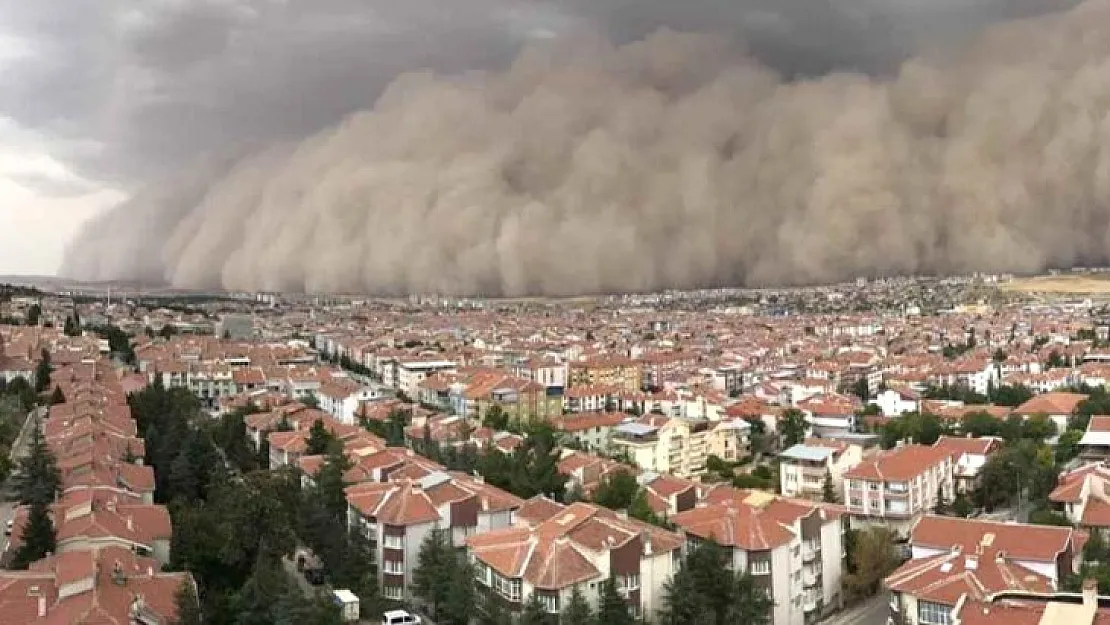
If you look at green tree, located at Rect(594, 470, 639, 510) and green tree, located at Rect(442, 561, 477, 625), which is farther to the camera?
green tree, located at Rect(594, 470, 639, 510)

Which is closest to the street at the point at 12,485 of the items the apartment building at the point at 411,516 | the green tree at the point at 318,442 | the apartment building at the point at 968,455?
the apartment building at the point at 411,516

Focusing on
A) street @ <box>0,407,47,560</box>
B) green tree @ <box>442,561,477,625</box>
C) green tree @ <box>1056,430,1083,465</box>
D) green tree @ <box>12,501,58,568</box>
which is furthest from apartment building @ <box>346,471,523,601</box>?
green tree @ <box>1056,430,1083,465</box>

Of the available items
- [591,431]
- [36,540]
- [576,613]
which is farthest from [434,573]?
[591,431]

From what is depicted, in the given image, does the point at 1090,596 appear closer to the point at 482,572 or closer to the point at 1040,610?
the point at 1040,610

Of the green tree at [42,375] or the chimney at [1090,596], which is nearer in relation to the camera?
the chimney at [1090,596]

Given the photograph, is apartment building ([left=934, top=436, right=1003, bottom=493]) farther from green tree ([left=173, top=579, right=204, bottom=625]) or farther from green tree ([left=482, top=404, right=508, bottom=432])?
green tree ([left=173, top=579, right=204, bottom=625])

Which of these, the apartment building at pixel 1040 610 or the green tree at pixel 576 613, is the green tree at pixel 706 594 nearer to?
the green tree at pixel 576 613
